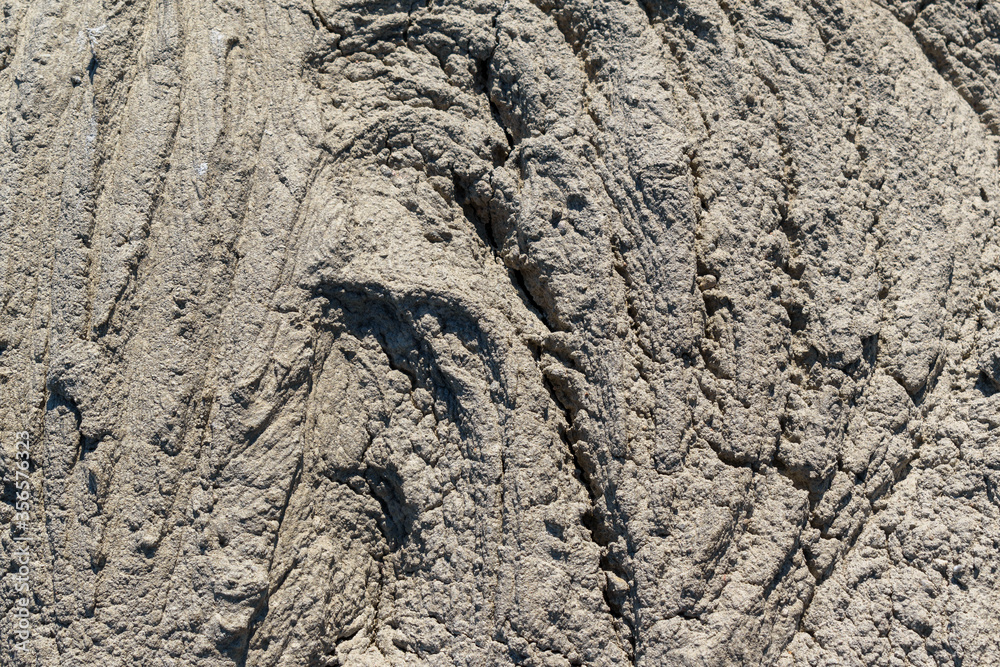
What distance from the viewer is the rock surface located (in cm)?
153

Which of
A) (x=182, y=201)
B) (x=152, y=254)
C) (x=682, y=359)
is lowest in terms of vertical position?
(x=152, y=254)

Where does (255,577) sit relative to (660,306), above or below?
below

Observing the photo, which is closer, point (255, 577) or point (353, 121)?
point (255, 577)

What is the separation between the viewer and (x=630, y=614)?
4.97 feet

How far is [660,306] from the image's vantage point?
1.57 meters

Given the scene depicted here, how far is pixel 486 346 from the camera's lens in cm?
156

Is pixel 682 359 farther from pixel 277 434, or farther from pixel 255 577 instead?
pixel 255 577

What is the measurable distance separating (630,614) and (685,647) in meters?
0.13

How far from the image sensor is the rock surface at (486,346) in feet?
5.01

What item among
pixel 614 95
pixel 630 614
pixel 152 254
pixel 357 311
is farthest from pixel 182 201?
pixel 630 614

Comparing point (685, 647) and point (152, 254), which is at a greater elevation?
point (152, 254)

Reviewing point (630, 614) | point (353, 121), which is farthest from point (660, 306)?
point (353, 121)

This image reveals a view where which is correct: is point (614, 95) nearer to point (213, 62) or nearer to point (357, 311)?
point (357, 311)

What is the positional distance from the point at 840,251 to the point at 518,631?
3.72 feet
